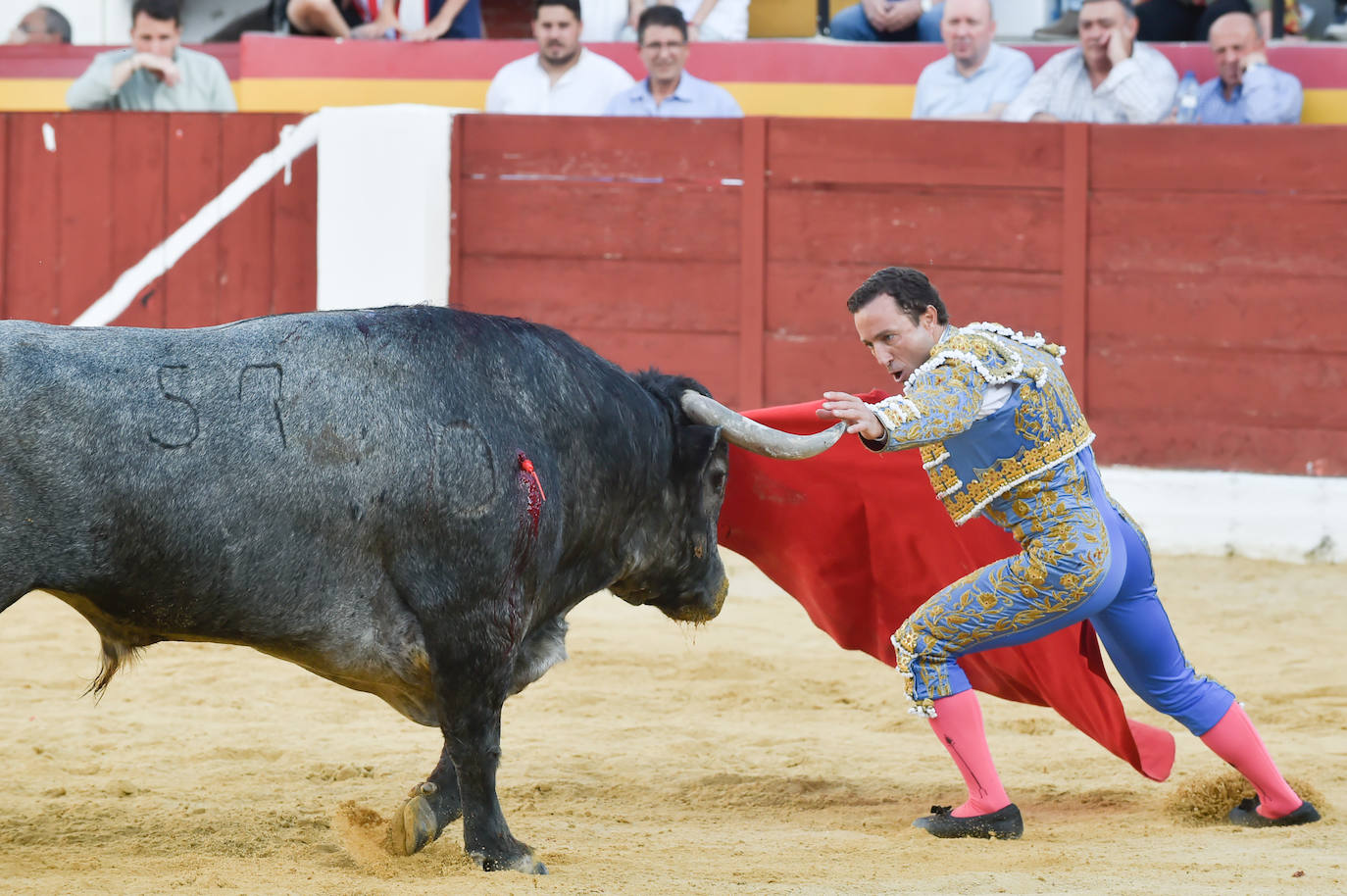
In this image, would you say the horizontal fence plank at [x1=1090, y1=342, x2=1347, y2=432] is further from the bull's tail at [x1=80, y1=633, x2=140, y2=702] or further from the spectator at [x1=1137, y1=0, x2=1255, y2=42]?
the bull's tail at [x1=80, y1=633, x2=140, y2=702]

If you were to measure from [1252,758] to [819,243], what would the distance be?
377 centimetres

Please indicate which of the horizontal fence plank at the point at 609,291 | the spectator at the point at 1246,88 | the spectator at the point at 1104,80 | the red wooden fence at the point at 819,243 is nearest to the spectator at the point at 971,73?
the spectator at the point at 1104,80

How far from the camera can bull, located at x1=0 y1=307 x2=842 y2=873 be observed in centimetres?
280

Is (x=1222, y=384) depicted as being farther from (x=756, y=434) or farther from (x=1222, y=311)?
(x=756, y=434)

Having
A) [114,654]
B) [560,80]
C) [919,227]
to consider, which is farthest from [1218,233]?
[114,654]

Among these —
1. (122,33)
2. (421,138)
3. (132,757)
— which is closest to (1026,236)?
(421,138)

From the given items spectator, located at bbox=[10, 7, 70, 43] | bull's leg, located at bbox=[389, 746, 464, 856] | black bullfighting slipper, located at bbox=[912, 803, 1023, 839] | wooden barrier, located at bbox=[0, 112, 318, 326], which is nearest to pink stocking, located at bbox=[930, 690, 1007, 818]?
black bullfighting slipper, located at bbox=[912, 803, 1023, 839]

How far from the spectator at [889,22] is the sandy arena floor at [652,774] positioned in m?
3.08

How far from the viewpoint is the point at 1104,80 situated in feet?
22.0

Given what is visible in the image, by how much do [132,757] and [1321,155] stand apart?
4.65 meters

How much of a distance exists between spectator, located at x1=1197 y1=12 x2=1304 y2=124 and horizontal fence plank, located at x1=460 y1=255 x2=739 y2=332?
6.42 ft

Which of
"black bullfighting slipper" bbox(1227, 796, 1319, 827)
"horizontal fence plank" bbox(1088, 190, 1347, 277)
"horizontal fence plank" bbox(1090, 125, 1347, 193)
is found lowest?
"black bullfighting slipper" bbox(1227, 796, 1319, 827)

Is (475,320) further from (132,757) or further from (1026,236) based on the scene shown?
(1026,236)

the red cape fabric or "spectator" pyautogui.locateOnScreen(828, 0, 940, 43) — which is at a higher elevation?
"spectator" pyautogui.locateOnScreen(828, 0, 940, 43)
